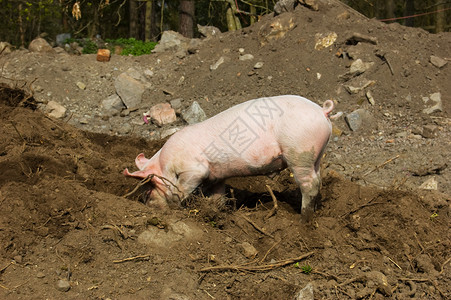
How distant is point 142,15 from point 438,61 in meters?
11.1

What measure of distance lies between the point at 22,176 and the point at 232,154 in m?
2.47

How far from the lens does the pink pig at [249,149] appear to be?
5273 mm

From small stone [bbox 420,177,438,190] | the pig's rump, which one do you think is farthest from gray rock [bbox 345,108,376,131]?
the pig's rump

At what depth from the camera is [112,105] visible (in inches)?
441

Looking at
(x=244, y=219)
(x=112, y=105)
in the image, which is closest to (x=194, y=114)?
(x=112, y=105)

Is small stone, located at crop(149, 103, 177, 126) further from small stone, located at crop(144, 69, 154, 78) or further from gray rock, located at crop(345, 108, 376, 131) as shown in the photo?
gray rock, located at crop(345, 108, 376, 131)

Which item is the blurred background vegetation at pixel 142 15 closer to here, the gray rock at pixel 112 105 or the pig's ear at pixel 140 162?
the gray rock at pixel 112 105

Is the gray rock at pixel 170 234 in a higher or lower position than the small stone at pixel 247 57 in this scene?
higher

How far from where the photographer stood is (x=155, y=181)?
19.0 ft

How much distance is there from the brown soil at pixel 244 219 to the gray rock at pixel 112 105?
31.0 inches

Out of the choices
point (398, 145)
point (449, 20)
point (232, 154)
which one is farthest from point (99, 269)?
point (449, 20)

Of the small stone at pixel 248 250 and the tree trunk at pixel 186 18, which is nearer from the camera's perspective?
the small stone at pixel 248 250

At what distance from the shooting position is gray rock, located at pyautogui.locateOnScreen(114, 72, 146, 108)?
11.3 meters

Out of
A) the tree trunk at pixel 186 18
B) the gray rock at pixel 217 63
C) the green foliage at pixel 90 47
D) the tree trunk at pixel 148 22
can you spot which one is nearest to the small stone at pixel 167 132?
the gray rock at pixel 217 63
